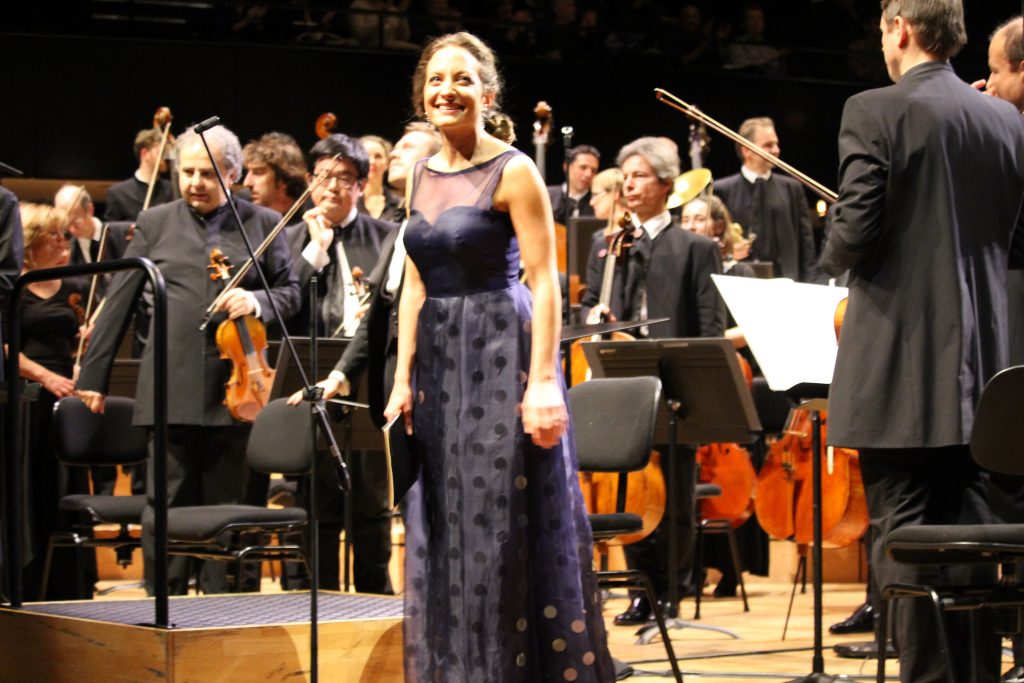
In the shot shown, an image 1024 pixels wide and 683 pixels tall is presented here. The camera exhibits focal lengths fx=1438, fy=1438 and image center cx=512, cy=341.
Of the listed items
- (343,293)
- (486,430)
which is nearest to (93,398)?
(343,293)

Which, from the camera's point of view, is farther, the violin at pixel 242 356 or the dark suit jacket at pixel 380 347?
the violin at pixel 242 356

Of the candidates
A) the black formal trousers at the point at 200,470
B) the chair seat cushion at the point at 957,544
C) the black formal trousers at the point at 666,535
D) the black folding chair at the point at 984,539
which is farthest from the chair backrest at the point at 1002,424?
the black formal trousers at the point at 200,470

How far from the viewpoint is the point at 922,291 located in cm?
305

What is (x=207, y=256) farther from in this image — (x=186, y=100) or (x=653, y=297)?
(x=186, y=100)

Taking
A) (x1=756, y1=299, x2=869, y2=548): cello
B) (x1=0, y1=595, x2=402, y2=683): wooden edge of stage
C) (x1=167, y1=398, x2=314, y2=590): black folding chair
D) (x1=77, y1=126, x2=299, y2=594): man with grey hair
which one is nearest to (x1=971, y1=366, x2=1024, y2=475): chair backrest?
(x1=0, y1=595, x2=402, y2=683): wooden edge of stage

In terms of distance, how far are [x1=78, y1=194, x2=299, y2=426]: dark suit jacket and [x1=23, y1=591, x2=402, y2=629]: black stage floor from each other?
834mm

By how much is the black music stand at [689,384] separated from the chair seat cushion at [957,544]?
168 cm

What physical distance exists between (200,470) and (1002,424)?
9.51ft

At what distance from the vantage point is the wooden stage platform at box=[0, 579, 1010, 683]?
10.5 feet

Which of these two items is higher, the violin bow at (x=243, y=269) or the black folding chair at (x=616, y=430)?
the violin bow at (x=243, y=269)

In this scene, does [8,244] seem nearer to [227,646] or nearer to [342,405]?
[342,405]

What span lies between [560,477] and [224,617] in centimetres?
103

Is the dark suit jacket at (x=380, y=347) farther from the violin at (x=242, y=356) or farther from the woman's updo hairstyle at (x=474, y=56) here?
the violin at (x=242, y=356)

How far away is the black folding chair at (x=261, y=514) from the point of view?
4230mm
